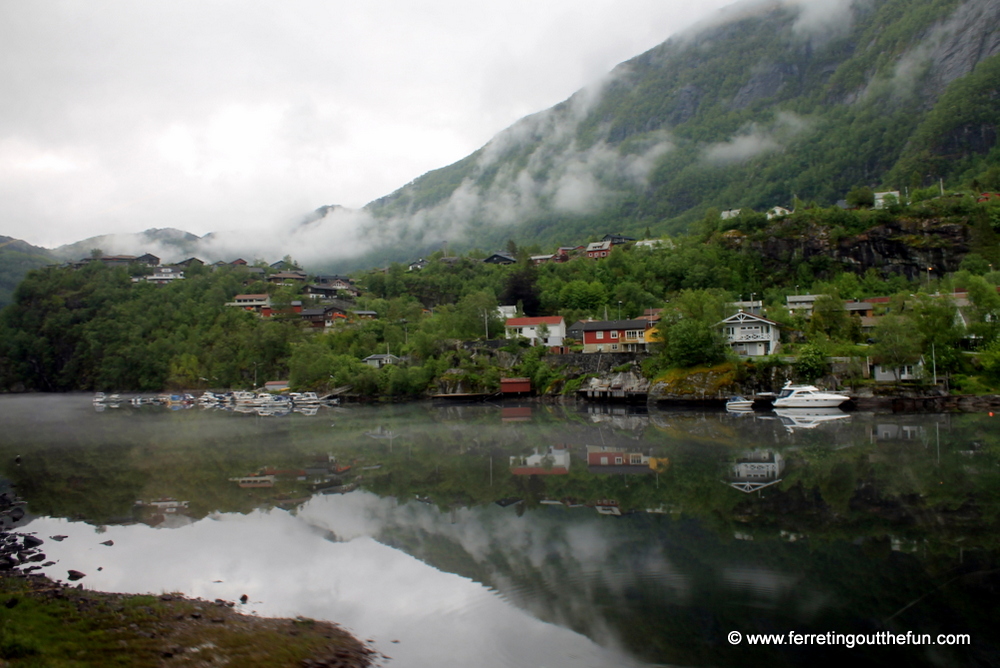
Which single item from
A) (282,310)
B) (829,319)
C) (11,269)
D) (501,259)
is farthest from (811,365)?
(11,269)

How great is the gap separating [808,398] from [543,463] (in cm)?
2146

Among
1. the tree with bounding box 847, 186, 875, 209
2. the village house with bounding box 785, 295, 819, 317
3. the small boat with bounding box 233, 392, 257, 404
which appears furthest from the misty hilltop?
the small boat with bounding box 233, 392, 257, 404

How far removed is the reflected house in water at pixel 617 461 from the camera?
Result: 22219 millimetres

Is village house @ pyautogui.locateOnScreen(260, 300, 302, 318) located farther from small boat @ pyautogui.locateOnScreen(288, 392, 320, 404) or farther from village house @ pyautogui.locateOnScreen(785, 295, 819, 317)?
village house @ pyautogui.locateOnScreen(785, 295, 819, 317)

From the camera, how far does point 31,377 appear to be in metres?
96.1

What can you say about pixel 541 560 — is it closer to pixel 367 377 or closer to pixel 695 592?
pixel 695 592

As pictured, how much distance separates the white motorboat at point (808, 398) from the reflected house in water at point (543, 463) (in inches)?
719

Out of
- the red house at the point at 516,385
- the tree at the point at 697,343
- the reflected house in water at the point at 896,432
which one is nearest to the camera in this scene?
the reflected house in water at the point at 896,432

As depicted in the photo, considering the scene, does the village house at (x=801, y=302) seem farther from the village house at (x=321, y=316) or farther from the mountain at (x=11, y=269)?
the mountain at (x=11, y=269)

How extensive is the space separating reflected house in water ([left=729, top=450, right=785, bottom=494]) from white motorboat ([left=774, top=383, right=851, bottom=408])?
49.7 feet

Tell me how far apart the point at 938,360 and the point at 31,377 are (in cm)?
11608

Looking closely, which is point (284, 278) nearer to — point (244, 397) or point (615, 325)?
point (244, 397)

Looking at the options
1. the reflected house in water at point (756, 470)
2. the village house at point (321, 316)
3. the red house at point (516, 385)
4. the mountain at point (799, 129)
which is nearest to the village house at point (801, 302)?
the red house at point (516, 385)

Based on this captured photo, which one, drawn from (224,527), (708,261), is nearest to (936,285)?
(708,261)
